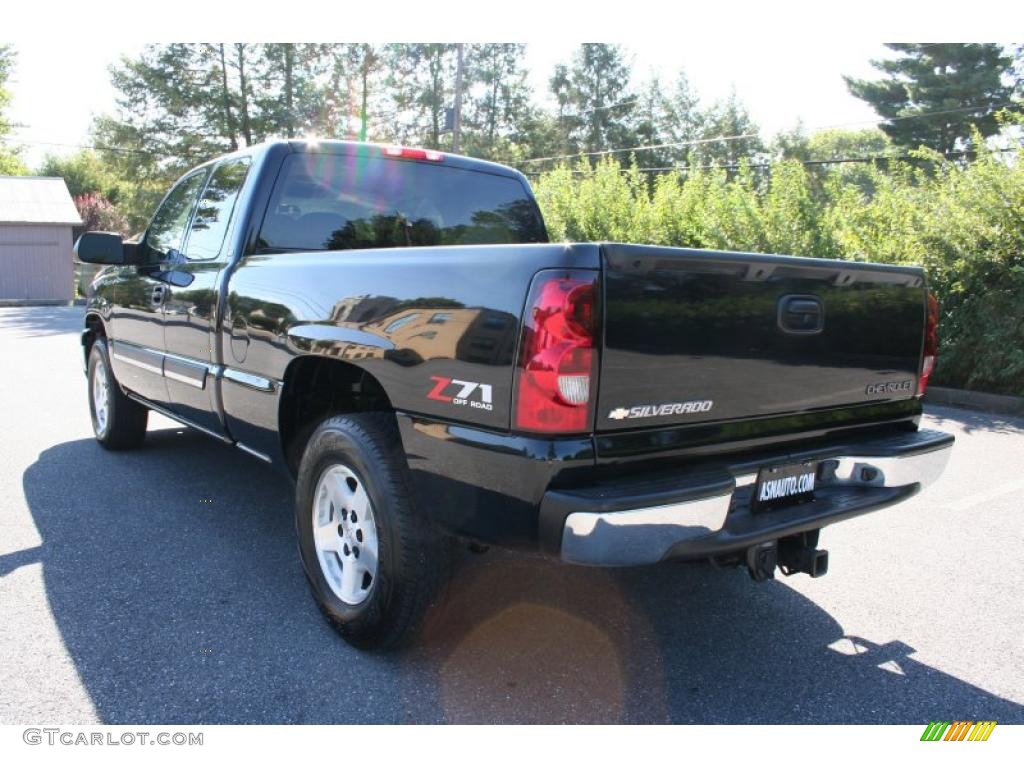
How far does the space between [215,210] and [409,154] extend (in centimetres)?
112

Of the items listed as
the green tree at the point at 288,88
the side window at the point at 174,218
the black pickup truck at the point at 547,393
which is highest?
the green tree at the point at 288,88

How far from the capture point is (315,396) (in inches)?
138

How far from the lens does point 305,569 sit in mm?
3162

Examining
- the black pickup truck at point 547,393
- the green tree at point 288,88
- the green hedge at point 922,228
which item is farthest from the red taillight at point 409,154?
the green tree at point 288,88

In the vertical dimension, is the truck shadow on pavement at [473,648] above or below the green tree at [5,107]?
below

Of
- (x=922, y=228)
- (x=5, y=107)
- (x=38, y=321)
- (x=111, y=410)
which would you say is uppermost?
(x=5, y=107)

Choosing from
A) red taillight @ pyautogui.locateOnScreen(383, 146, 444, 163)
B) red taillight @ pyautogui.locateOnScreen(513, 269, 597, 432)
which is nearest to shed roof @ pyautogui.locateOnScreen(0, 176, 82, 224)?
red taillight @ pyautogui.locateOnScreen(383, 146, 444, 163)

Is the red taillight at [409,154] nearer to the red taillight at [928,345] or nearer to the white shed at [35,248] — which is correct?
the red taillight at [928,345]

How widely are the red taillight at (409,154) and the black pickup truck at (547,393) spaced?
0.34m

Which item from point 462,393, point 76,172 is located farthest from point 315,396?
point 76,172

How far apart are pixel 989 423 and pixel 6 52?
164 feet

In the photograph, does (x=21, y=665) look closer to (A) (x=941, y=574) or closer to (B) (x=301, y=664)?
(B) (x=301, y=664)

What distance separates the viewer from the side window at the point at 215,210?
13.2 feet

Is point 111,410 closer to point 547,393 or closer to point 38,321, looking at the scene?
point 547,393
